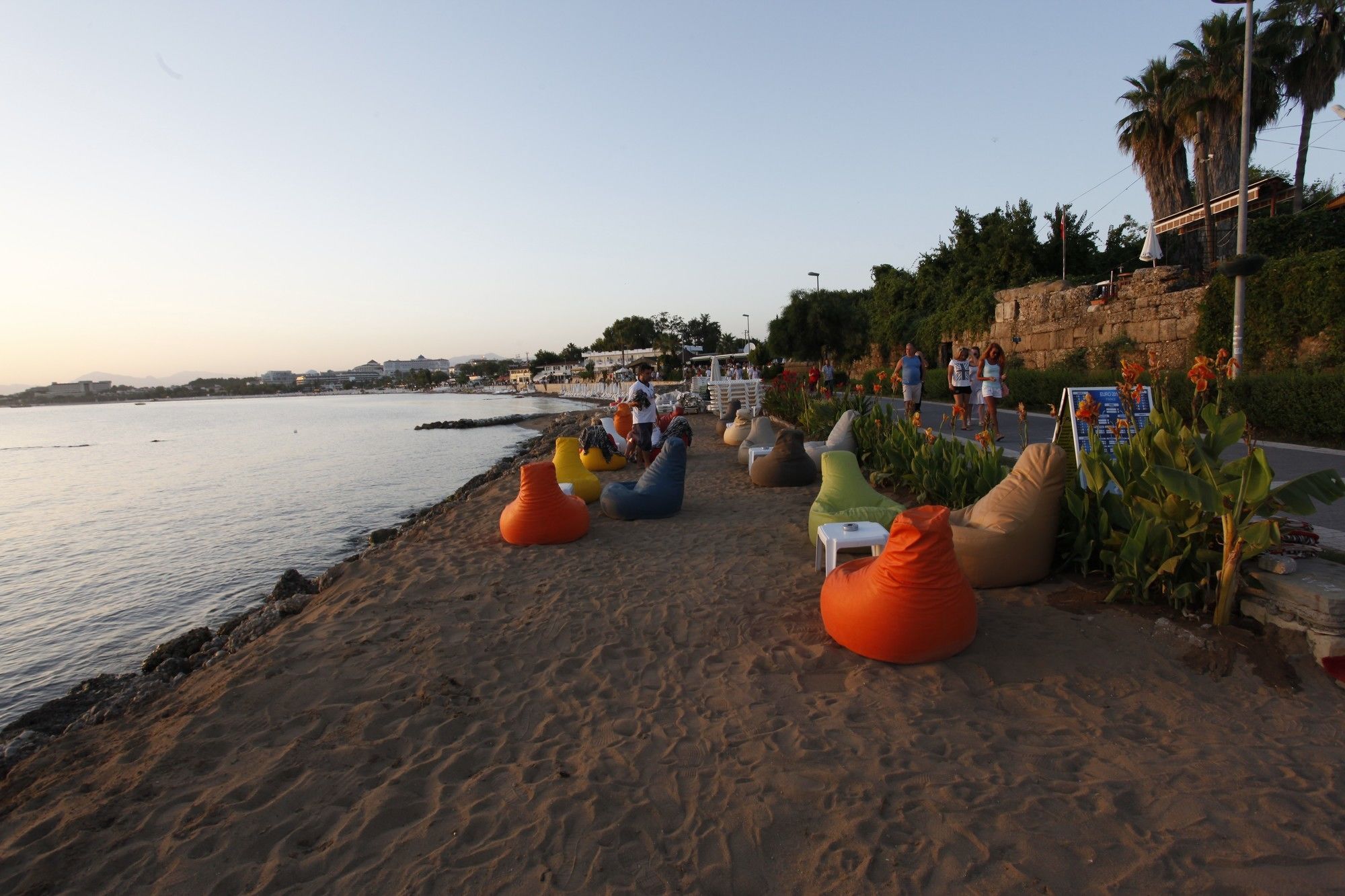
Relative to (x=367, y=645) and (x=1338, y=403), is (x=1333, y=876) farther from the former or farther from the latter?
(x=1338, y=403)

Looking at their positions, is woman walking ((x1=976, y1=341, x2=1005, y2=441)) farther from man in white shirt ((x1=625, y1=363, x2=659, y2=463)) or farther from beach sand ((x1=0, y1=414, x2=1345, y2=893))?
beach sand ((x1=0, y1=414, x2=1345, y2=893))

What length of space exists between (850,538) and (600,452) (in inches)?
266

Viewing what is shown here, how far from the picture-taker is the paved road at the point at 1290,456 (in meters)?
4.65

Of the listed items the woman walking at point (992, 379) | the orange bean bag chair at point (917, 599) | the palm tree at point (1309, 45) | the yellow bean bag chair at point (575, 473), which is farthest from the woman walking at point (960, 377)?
the palm tree at point (1309, 45)

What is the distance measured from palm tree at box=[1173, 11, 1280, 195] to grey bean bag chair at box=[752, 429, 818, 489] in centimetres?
1748

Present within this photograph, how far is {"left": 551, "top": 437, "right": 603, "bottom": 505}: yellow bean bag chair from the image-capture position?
8047 millimetres

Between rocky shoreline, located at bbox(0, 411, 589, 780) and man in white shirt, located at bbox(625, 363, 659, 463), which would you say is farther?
man in white shirt, located at bbox(625, 363, 659, 463)

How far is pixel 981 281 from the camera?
24.0 metres

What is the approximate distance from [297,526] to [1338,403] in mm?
15452

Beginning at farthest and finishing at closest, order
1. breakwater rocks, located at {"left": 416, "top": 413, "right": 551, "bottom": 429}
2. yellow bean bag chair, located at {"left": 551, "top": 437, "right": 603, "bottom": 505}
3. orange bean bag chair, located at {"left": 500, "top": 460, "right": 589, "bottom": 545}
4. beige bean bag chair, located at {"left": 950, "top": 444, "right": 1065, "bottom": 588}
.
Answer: breakwater rocks, located at {"left": 416, "top": 413, "right": 551, "bottom": 429}
yellow bean bag chair, located at {"left": 551, "top": 437, "right": 603, "bottom": 505}
orange bean bag chair, located at {"left": 500, "top": 460, "right": 589, "bottom": 545}
beige bean bag chair, located at {"left": 950, "top": 444, "right": 1065, "bottom": 588}

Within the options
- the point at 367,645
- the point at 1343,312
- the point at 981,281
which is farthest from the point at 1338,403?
the point at 981,281

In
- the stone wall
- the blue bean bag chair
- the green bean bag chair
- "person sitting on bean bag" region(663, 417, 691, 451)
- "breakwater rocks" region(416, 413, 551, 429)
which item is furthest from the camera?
"breakwater rocks" region(416, 413, 551, 429)

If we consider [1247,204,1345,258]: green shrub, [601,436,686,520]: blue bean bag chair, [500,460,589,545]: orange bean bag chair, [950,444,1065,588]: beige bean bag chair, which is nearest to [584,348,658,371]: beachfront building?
[1247,204,1345,258]: green shrub

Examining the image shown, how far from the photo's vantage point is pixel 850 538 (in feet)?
15.0
